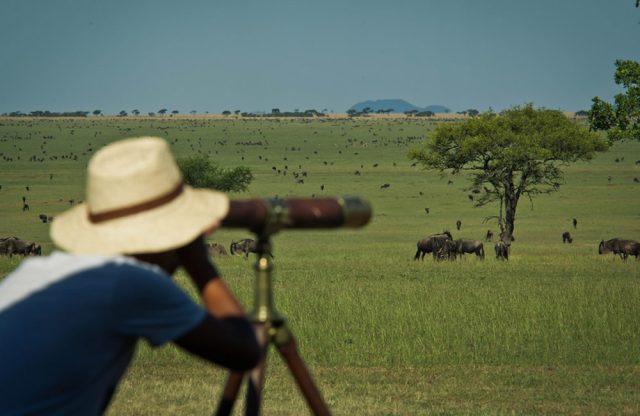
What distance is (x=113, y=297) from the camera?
318 cm

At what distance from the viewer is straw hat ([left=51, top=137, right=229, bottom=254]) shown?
3.32 m

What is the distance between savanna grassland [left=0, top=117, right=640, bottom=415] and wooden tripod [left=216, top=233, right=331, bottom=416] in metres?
7.01

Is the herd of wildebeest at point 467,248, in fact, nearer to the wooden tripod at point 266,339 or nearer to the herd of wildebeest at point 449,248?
the herd of wildebeest at point 449,248

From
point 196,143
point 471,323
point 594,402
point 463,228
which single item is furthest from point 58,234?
point 196,143

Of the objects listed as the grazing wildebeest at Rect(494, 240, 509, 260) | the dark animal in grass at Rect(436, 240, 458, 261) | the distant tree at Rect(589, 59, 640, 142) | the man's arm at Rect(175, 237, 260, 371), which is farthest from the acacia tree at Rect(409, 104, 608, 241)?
the man's arm at Rect(175, 237, 260, 371)

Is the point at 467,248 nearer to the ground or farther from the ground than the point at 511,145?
nearer to the ground

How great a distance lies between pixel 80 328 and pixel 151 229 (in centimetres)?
36

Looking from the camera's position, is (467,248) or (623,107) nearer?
(623,107)

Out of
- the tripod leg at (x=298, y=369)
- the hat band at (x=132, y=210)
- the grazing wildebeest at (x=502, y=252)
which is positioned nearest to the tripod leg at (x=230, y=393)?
the tripod leg at (x=298, y=369)

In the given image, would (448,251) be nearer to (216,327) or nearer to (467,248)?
(467,248)

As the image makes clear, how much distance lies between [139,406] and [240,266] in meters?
26.6

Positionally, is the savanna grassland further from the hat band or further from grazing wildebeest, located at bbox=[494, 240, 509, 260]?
the hat band

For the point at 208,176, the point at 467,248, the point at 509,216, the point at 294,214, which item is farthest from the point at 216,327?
the point at 208,176

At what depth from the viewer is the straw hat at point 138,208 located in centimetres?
332
